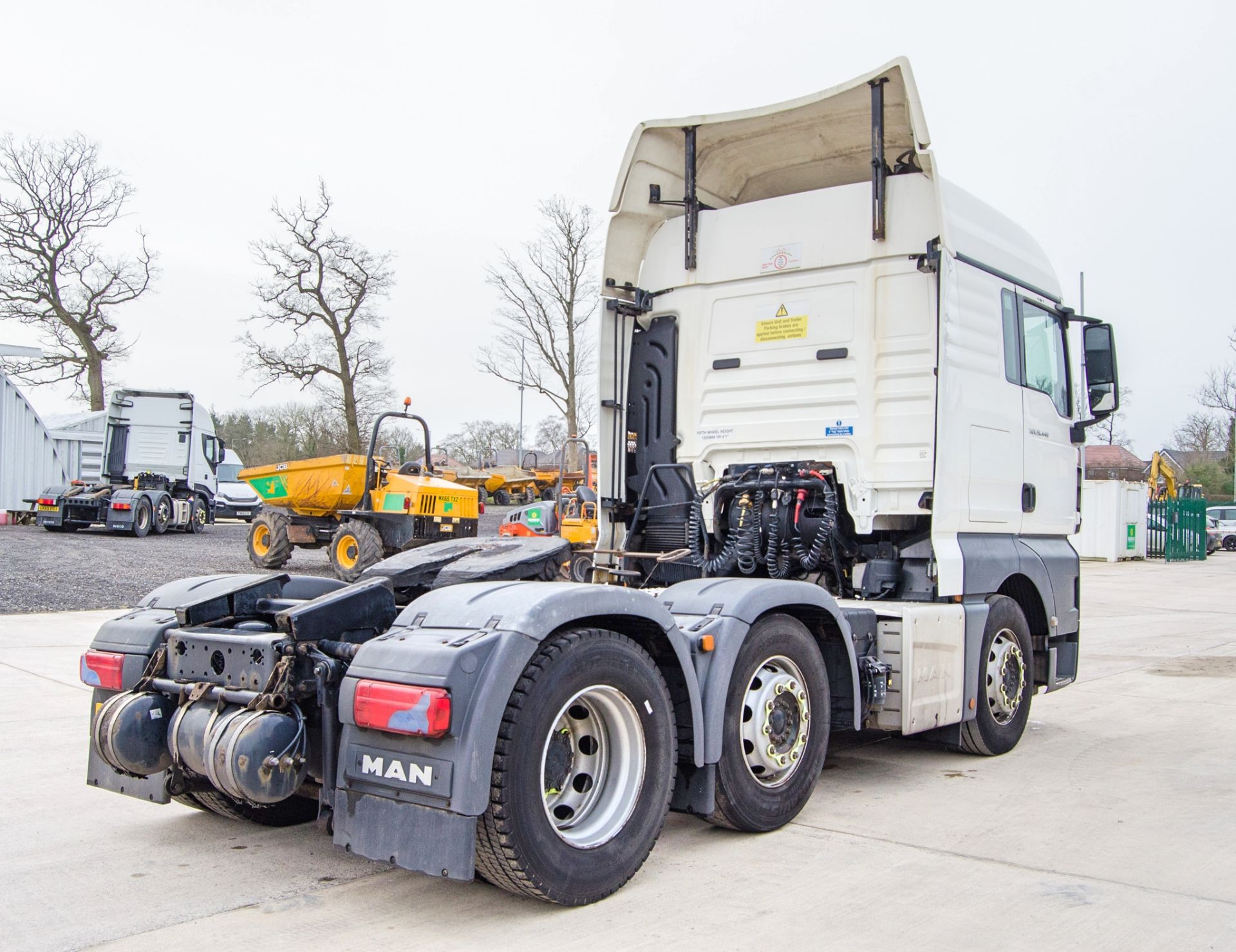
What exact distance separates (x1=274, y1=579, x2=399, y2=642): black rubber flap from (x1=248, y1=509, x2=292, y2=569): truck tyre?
14.7 metres

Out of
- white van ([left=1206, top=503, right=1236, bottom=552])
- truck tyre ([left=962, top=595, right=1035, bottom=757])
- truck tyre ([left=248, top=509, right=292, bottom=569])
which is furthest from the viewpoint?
white van ([left=1206, top=503, right=1236, bottom=552])

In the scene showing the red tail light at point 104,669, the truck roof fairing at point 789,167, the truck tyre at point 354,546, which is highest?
the truck roof fairing at point 789,167

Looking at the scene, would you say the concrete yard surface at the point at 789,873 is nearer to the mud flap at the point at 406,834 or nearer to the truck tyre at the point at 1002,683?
the truck tyre at the point at 1002,683

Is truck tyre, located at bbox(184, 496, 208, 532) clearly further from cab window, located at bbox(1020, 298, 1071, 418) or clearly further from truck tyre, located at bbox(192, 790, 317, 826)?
cab window, located at bbox(1020, 298, 1071, 418)

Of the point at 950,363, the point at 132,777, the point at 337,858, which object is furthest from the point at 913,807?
the point at 132,777

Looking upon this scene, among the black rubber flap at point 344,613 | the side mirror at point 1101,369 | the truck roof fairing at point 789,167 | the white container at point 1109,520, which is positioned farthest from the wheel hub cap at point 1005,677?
the white container at point 1109,520

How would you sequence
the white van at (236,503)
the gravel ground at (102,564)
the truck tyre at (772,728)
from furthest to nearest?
the white van at (236,503)
the gravel ground at (102,564)
the truck tyre at (772,728)

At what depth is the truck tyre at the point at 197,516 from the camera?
89.8 feet

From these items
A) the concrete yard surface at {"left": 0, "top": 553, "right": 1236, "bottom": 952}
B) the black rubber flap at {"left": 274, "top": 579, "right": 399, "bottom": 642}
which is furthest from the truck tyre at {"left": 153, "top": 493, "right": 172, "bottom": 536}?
the black rubber flap at {"left": 274, "top": 579, "right": 399, "bottom": 642}

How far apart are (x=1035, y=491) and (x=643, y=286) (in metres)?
2.71

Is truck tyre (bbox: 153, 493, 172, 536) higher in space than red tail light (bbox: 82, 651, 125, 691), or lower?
higher

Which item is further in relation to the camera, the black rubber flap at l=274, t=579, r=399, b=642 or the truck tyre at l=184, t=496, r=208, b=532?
the truck tyre at l=184, t=496, r=208, b=532

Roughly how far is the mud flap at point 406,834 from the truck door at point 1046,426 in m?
4.40

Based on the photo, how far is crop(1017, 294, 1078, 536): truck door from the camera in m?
6.49
